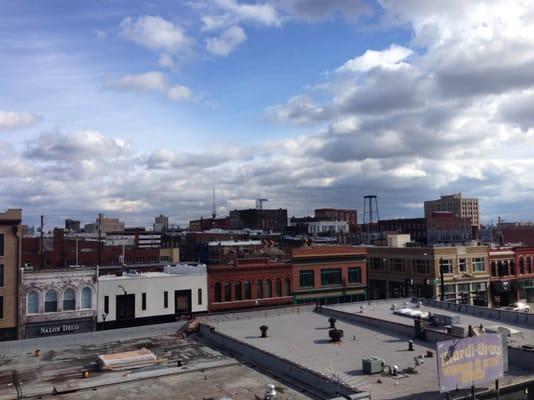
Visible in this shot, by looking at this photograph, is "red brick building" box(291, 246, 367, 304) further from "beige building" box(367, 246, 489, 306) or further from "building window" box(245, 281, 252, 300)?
"building window" box(245, 281, 252, 300)

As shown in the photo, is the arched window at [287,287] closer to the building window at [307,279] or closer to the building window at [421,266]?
the building window at [307,279]

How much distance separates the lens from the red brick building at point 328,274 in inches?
2692

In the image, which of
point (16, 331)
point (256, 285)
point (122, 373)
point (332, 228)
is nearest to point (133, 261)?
point (256, 285)

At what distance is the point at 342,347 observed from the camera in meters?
34.1

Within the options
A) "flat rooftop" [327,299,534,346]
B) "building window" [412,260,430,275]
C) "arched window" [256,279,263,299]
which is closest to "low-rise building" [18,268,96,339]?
"arched window" [256,279,263,299]

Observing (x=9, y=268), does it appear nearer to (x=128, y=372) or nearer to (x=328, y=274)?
(x=128, y=372)

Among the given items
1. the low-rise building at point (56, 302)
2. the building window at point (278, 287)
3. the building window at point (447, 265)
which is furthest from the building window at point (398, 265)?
the low-rise building at point (56, 302)

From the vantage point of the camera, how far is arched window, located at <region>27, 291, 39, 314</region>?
4731 centimetres

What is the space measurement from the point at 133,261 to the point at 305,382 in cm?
6828

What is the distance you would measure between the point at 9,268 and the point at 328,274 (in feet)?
139

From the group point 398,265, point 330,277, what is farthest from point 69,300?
point 398,265

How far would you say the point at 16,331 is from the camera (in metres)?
46.2

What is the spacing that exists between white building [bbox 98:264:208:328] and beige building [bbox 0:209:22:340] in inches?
318

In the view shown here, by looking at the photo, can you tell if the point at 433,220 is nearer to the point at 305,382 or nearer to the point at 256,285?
the point at 256,285
